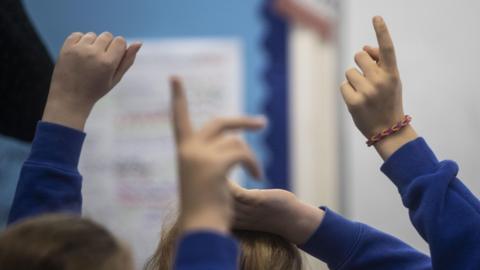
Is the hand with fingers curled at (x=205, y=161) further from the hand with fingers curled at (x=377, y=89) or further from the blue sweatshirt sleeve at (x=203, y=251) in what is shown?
the hand with fingers curled at (x=377, y=89)

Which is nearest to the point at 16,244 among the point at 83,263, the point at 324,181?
the point at 83,263

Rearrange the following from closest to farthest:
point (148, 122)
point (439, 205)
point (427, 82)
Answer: point (439, 205) → point (427, 82) → point (148, 122)

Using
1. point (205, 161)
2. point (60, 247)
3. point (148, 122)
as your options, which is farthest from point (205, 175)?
point (148, 122)

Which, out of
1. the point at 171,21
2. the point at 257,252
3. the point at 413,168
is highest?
the point at 171,21

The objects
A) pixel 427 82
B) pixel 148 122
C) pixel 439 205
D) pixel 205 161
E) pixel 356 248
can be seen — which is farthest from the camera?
pixel 148 122

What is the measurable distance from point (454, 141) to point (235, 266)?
31.3 inches

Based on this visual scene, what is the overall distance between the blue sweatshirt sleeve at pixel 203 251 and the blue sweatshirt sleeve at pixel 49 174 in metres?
0.20

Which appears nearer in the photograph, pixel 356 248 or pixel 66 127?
pixel 66 127

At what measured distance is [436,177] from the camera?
0.54 meters

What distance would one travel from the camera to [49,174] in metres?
0.54

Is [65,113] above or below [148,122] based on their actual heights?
above

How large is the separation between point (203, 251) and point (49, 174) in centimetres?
22

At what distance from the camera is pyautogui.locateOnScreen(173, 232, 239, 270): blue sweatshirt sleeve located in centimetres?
38

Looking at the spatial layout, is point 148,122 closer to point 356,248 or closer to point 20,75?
point 20,75
